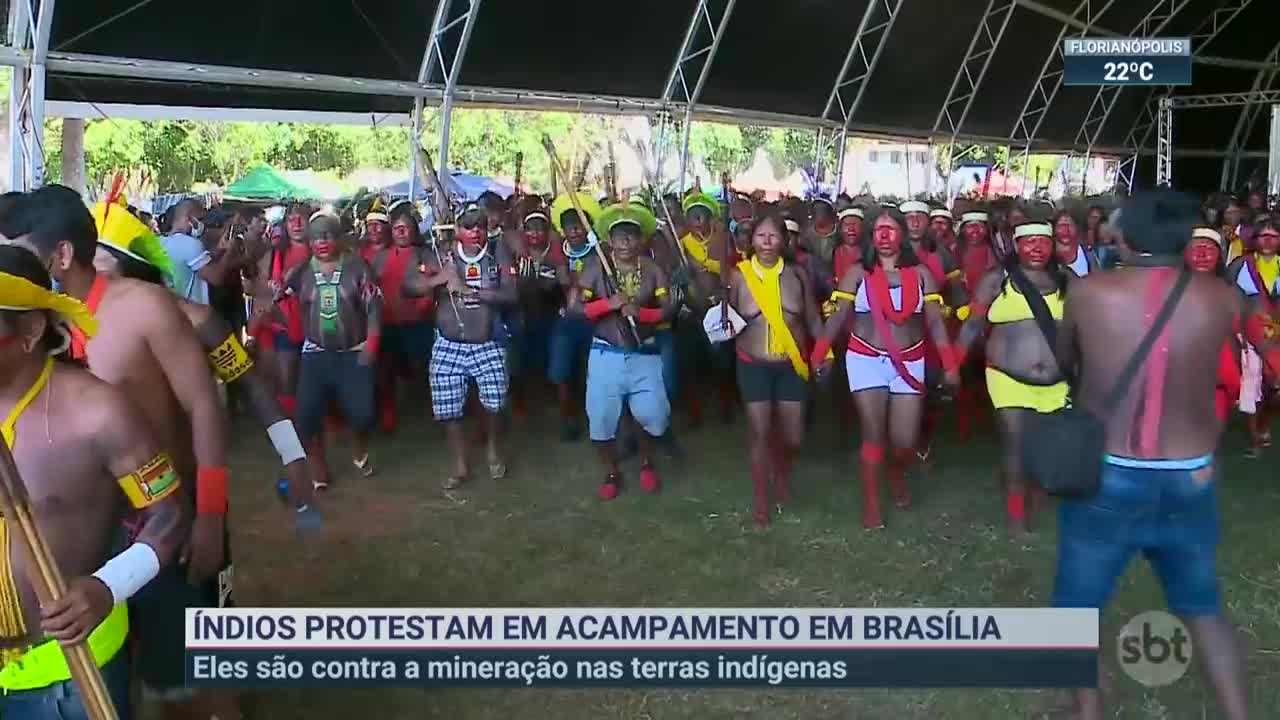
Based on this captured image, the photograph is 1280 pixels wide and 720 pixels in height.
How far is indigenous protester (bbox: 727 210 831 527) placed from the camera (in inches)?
247

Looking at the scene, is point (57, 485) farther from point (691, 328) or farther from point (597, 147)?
point (597, 147)

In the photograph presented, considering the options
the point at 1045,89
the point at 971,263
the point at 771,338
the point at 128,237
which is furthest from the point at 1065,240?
the point at 1045,89

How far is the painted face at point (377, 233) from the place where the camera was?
28.9 feet

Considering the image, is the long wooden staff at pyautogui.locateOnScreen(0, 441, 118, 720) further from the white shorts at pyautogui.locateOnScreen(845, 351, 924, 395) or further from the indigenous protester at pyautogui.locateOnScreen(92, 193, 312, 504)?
the white shorts at pyautogui.locateOnScreen(845, 351, 924, 395)

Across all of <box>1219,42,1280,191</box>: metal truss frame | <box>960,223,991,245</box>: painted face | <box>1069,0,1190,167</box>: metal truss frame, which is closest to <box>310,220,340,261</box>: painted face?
<box>960,223,991,245</box>: painted face

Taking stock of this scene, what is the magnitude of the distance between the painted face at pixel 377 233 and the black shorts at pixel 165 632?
579 centimetres

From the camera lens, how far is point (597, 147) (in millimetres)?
16219

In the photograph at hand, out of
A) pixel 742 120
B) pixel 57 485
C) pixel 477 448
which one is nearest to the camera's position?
pixel 57 485

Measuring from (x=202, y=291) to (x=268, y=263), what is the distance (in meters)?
1.27

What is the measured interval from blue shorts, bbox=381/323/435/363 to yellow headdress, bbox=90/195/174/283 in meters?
5.40

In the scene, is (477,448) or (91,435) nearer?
(91,435)

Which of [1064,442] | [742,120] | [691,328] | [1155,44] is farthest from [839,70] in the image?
[1064,442]

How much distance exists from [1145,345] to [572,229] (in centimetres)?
596

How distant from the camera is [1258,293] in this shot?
7.56 m
